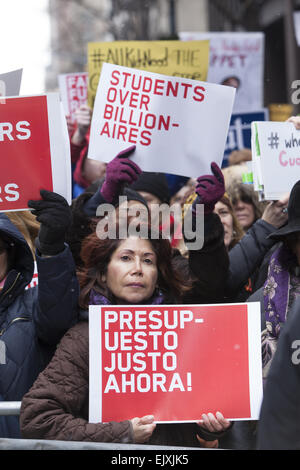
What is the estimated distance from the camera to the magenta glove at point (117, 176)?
11.0 ft

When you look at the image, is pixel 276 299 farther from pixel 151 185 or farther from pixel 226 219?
pixel 151 185

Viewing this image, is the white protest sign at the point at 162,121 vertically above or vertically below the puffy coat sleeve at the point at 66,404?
above

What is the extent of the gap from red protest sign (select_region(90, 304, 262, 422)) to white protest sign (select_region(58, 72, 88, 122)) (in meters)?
3.50

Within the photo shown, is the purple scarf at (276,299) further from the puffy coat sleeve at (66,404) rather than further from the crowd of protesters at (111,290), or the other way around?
the puffy coat sleeve at (66,404)

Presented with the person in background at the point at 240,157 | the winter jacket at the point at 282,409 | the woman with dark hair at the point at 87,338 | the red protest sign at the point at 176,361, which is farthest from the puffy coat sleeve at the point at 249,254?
the person in background at the point at 240,157

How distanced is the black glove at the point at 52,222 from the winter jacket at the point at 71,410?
300 millimetres

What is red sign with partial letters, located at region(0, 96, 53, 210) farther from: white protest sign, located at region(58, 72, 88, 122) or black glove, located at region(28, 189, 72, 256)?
white protest sign, located at region(58, 72, 88, 122)

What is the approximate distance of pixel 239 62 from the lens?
7.26 m

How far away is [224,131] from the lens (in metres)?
3.58

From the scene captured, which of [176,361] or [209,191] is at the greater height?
Answer: [209,191]

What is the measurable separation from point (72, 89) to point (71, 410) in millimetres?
3828

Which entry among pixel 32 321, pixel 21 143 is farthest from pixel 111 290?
pixel 21 143

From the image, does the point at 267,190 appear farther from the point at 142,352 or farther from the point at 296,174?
the point at 142,352
